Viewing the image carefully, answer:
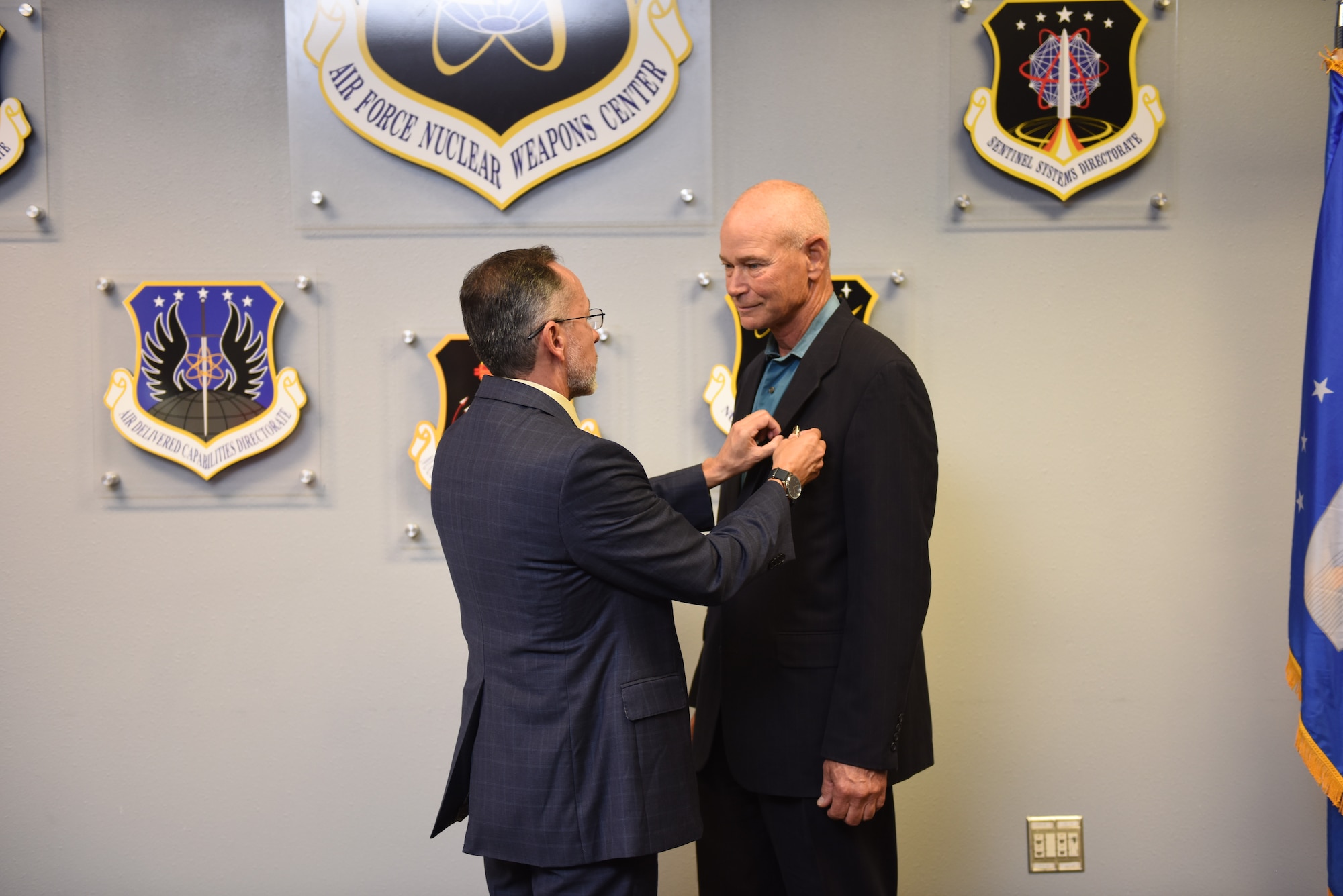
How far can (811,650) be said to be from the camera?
152cm

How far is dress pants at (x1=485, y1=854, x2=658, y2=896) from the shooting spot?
1363mm

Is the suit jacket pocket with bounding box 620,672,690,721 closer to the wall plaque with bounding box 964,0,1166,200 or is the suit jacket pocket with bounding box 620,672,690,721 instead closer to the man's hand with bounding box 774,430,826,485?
the man's hand with bounding box 774,430,826,485

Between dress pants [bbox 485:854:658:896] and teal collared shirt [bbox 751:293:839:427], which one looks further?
teal collared shirt [bbox 751:293:839:427]

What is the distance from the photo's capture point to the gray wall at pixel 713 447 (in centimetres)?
225

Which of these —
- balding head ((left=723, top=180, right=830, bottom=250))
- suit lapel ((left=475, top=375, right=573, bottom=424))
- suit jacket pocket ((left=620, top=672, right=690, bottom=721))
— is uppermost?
balding head ((left=723, top=180, right=830, bottom=250))

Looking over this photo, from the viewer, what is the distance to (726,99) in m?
2.25

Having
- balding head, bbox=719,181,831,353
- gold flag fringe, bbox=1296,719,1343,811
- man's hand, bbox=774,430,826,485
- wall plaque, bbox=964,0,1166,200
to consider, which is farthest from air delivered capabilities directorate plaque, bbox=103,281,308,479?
gold flag fringe, bbox=1296,719,1343,811

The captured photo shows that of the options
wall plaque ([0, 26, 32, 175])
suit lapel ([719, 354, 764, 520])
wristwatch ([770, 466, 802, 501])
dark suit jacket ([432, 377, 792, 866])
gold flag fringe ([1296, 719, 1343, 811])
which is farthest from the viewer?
wall plaque ([0, 26, 32, 175])

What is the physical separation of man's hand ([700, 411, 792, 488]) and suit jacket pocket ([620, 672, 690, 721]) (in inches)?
14.2

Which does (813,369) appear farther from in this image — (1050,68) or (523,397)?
(1050,68)

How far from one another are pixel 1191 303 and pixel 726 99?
121cm

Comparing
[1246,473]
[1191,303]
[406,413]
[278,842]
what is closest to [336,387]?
[406,413]

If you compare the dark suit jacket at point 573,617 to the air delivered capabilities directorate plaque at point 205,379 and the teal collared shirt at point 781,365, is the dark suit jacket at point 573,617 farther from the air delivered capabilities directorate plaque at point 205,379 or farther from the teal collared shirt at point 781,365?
the air delivered capabilities directorate plaque at point 205,379

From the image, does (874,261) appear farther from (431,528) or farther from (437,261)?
(431,528)
